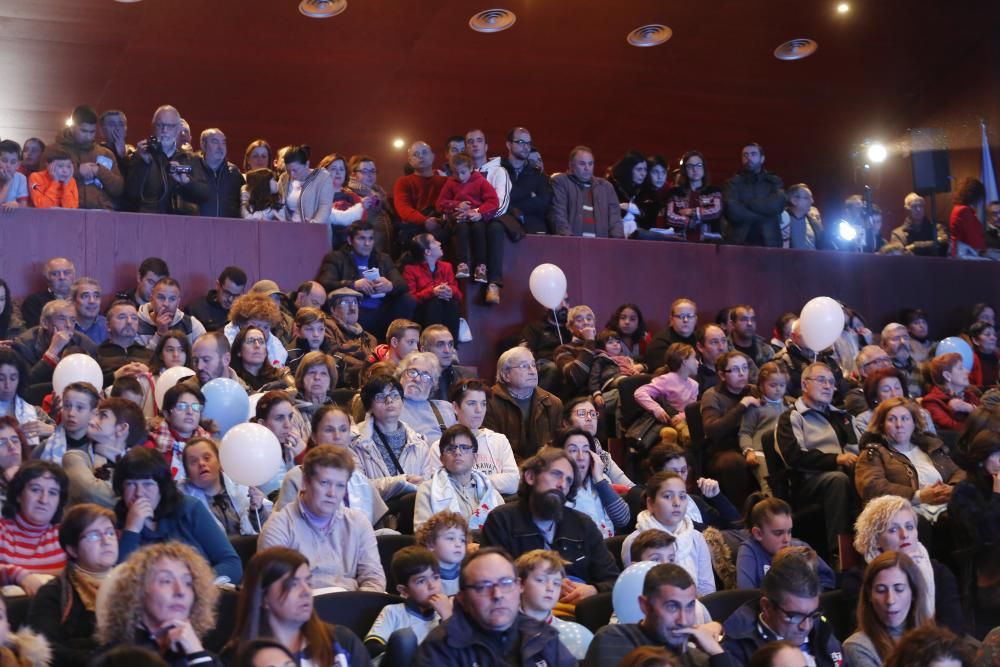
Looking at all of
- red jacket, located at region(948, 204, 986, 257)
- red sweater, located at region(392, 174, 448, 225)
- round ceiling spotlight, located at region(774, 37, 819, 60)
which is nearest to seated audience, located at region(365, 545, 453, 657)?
red sweater, located at region(392, 174, 448, 225)

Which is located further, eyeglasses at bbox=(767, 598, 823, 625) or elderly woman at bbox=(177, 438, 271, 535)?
elderly woman at bbox=(177, 438, 271, 535)

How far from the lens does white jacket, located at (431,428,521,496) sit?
221 inches

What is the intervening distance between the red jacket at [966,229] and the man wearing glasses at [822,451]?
4971mm

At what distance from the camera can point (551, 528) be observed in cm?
493

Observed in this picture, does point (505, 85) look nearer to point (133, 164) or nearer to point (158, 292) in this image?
point (133, 164)

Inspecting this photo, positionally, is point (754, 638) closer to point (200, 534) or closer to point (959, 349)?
point (200, 534)

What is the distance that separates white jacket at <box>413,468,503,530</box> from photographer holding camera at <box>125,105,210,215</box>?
3.51 metres

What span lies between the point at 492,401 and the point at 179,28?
509 cm

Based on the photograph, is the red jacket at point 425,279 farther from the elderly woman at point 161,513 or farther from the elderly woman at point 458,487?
the elderly woman at point 161,513

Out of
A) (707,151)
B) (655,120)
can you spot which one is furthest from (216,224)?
(707,151)

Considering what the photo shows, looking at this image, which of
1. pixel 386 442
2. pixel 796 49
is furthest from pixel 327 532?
pixel 796 49

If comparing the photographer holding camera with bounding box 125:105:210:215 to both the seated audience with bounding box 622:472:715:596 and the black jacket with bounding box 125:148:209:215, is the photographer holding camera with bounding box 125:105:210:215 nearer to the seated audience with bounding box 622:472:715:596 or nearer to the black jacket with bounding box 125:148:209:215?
the black jacket with bounding box 125:148:209:215

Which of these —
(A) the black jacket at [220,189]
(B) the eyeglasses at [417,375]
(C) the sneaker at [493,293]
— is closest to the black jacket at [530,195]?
(C) the sneaker at [493,293]

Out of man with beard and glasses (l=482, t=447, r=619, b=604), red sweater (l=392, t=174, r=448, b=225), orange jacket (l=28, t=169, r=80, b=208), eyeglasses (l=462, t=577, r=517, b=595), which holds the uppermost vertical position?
red sweater (l=392, t=174, r=448, b=225)
